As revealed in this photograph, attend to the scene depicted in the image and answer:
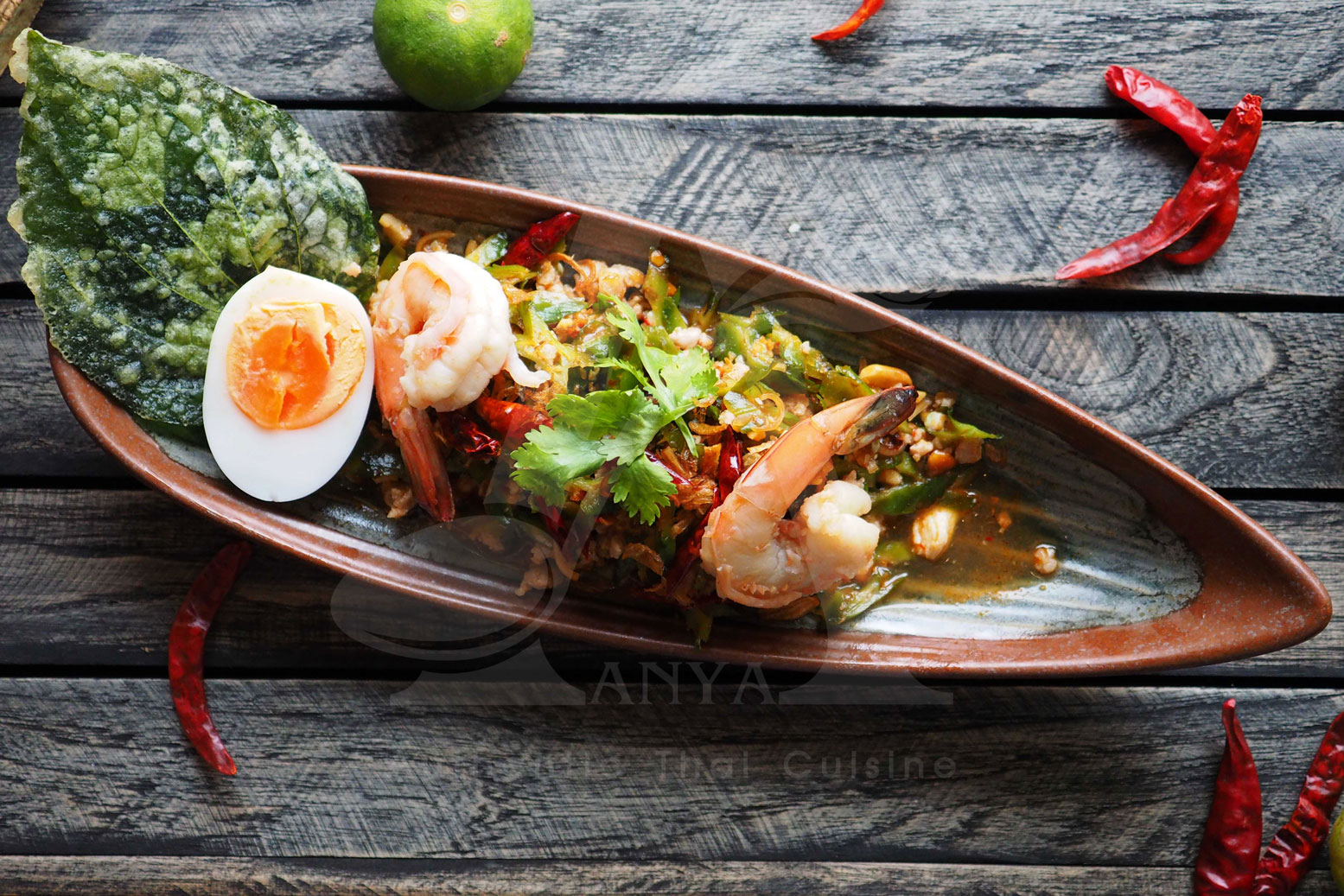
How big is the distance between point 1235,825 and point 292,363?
2313mm

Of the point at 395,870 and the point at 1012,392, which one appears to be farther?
the point at 395,870

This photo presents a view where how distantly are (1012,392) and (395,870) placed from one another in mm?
1770

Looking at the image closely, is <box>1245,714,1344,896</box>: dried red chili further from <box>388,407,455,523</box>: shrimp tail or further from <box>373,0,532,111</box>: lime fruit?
<box>373,0,532,111</box>: lime fruit

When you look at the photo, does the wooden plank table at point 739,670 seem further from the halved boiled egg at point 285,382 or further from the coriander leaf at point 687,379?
the coriander leaf at point 687,379

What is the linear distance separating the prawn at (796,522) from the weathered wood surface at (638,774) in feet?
1.81

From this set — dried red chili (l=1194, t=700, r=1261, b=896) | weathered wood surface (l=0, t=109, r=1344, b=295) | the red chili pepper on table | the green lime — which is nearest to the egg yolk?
weathered wood surface (l=0, t=109, r=1344, b=295)

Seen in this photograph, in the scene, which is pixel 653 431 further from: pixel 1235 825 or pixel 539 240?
pixel 1235 825

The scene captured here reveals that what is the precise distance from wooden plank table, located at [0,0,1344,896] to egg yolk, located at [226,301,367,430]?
19.4 inches

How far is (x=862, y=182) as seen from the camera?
1910 millimetres

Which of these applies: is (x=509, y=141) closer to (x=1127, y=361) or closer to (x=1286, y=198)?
(x=1127, y=361)

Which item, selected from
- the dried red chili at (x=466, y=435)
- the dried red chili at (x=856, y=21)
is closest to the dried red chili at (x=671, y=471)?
the dried red chili at (x=466, y=435)

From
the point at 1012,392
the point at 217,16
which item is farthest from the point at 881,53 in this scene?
the point at 217,16

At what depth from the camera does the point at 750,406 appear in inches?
64.5

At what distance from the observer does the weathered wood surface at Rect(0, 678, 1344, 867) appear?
1.91 m
